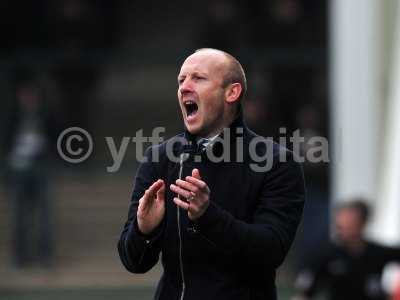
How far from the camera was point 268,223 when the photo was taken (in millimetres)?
3809

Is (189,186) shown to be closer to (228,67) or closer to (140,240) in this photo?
(140,240)

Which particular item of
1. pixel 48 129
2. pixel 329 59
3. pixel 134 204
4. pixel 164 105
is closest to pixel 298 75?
pixel 329 59

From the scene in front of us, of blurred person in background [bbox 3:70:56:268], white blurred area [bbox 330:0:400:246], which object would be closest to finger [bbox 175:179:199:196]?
blurred person in background [bbox 3:70:56:268]

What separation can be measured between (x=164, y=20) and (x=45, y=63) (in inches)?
167

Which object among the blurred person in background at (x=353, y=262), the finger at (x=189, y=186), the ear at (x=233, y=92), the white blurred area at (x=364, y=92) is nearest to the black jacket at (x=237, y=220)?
the ear at (x=233, y=92)

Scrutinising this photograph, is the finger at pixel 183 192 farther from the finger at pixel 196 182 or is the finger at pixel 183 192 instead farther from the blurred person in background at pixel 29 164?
the blurred person in background at pixel 29 164

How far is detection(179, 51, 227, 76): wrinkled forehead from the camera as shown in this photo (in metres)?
3.82

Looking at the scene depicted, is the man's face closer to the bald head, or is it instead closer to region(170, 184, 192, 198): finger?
the bald head

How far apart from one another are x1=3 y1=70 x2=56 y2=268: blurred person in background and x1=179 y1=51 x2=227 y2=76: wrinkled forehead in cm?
953

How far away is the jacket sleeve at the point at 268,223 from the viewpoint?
12.1 feet

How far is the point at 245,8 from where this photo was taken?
1686 cm

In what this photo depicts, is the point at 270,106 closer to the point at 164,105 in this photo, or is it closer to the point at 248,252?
the point at 164,105

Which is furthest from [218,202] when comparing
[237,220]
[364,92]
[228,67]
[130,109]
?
[130,109]

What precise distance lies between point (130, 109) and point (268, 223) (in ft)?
51.3
